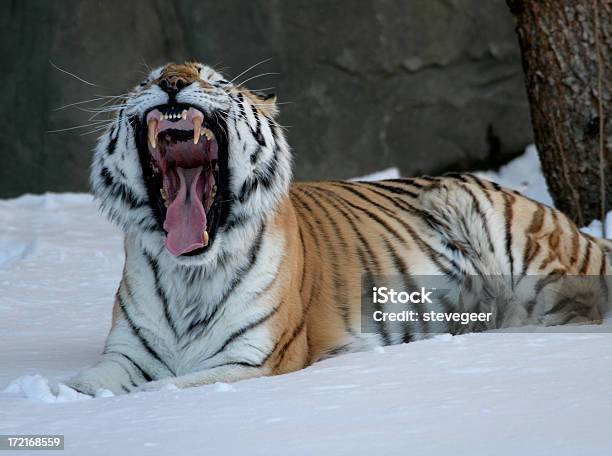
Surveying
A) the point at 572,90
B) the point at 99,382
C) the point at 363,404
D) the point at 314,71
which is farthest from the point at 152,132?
the point at 314,71

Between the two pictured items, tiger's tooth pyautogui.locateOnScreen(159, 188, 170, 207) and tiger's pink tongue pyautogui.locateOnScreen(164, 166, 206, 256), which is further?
tiger's tooth pyautogui.locateOnScreen(159, 188, 170, 207)

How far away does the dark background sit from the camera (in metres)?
8.20

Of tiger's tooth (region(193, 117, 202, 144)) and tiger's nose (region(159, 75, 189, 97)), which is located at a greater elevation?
tiger's nose (region(159, 75, 189, 97))

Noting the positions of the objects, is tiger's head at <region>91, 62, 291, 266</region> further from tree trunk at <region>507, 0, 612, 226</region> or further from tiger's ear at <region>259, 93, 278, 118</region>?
tree trunk at <region>507, 0, 612, 226</region>

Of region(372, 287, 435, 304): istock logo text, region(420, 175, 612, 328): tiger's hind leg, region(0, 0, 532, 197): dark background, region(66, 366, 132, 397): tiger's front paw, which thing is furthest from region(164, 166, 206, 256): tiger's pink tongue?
region(0, 0, 532, 197): dark background

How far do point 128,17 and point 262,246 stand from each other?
4.93 m

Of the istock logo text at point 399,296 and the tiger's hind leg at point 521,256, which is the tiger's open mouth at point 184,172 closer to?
the istock logo text at point 399,296

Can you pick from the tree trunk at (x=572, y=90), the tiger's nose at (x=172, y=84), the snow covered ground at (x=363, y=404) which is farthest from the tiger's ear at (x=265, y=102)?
the tree trunk at (x=572, y=90)

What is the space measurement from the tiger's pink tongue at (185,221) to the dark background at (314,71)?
14.6 feet

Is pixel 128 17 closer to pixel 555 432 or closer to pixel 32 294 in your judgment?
pixel 32 294

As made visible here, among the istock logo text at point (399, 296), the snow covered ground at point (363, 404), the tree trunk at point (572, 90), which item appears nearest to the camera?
the snow covered ground at point (363, 404)

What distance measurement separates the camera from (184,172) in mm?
3822

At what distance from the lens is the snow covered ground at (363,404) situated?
2615 mm

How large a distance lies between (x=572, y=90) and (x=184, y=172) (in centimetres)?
240
